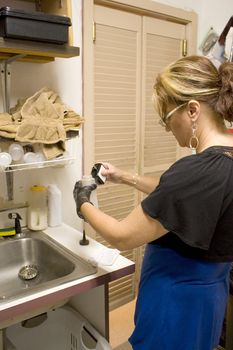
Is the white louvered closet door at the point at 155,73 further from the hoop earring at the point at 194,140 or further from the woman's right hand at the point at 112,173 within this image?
the hoop earring at the point at 194,140

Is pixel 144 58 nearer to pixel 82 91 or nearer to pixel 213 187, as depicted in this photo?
pixel 82 91

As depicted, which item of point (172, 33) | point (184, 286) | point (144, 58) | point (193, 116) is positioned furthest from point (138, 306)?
point (172, 33)

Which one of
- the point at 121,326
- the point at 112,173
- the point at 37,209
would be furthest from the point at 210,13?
the point at 121,326

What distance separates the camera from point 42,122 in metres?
1.41

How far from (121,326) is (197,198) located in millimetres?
1572

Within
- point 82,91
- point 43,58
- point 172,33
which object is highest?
point 172,33

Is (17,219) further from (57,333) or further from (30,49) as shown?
(30,49)

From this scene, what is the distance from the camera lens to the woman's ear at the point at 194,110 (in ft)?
3.20

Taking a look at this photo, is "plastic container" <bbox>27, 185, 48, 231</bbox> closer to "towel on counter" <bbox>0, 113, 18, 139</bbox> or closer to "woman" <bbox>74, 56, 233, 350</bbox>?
"towel on counter" <bbox>0, 113, 18, 139</bbox>

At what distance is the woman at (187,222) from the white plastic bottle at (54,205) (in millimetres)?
506

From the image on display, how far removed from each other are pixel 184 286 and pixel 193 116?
0.52 meters

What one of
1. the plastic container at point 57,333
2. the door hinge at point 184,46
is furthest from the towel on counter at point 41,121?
the door hinge at point 184,46

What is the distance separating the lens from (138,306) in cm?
120

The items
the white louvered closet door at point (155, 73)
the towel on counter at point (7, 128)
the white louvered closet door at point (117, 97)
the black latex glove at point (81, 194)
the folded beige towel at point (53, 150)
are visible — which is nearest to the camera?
the black latex glove at point (81, 194)
